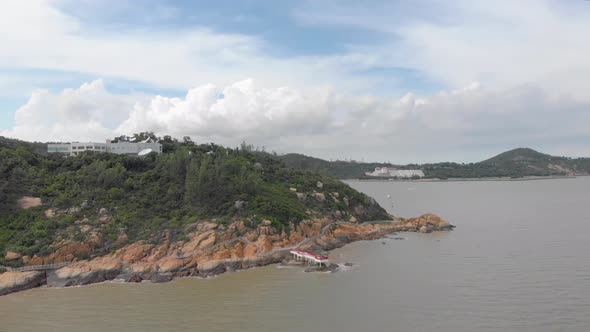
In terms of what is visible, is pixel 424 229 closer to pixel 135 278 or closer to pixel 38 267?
pixel 135 278

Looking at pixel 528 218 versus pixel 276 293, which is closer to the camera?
pixel 276 293

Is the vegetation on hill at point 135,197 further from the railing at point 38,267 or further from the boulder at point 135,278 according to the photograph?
the boulder at point 135,278

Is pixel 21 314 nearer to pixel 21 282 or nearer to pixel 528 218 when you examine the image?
pixel 21 282

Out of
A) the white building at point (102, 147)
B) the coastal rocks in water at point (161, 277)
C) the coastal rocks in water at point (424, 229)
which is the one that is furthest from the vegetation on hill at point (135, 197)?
the white building at point (102, 147)

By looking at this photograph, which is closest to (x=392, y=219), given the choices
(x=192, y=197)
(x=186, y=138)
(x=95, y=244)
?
(x=192, y=197)

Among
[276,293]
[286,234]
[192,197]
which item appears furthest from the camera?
[192,197]
